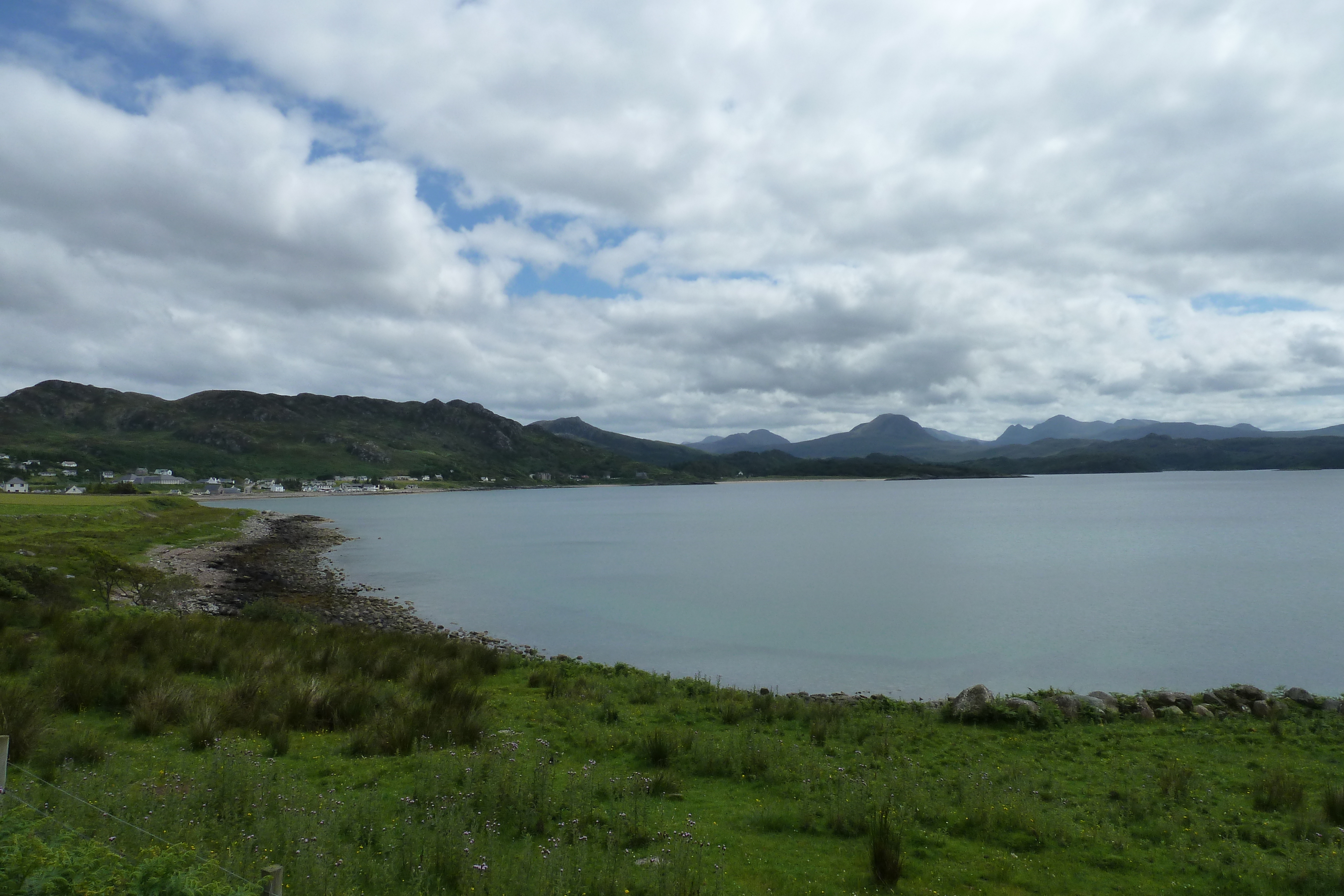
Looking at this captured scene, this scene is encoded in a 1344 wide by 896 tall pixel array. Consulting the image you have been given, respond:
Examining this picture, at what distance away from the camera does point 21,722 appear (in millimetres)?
7949

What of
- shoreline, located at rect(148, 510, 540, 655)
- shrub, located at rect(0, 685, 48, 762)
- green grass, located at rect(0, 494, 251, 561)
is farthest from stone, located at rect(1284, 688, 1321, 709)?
green grass, located at rect(0, 494, 251, 561)

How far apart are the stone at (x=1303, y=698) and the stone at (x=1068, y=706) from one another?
18.1 ft

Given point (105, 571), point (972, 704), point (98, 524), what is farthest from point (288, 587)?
point (972, 704)

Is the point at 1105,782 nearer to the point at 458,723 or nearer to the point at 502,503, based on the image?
the point at 458,723

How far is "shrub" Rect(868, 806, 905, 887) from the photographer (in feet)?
Answer: 22.4

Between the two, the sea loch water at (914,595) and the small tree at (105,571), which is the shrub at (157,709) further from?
the small tree at (105,571)

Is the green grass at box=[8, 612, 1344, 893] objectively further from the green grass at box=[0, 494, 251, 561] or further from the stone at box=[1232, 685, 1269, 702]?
the green grass at box=[0, 494, 251, 561]

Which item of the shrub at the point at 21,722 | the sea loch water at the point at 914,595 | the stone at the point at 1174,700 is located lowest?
the sea loch water at the point at 914,595

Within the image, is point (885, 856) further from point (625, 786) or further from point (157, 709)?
point (157, 709)

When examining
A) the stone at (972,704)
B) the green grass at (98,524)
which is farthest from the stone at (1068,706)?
the green grass at (98,524)

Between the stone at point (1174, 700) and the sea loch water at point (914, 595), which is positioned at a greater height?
the stone at point (1174, 700)

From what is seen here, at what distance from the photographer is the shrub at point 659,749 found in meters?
10.5

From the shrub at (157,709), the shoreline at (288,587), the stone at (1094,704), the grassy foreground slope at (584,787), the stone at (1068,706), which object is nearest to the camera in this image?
the grassy foreground slope at (584,787)

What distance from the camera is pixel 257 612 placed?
949 inches
